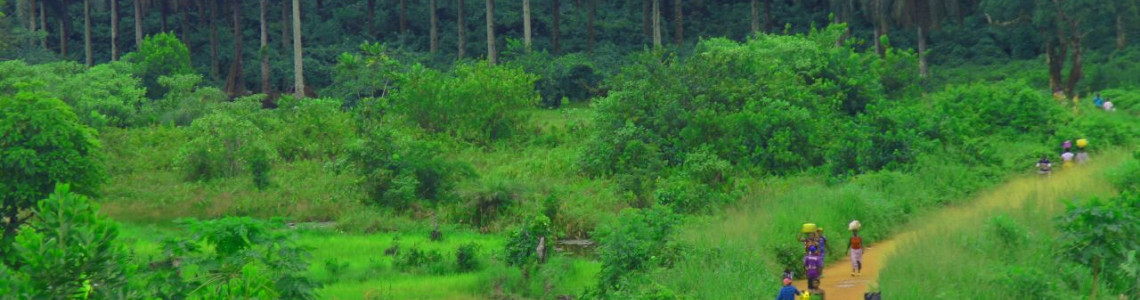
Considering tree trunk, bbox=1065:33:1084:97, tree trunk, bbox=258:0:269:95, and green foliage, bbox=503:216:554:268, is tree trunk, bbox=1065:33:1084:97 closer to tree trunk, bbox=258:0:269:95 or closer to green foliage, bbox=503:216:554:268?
green foliage, bbox=503:216:554:268

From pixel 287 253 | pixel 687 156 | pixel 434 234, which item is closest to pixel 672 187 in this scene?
pixel 687 156

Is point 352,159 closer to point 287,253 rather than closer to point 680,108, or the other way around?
point 680,108

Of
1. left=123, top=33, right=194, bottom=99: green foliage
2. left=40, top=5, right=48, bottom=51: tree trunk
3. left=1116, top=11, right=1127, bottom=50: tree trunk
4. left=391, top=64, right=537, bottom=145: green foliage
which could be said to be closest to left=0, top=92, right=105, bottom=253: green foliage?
left=391, top=64, right=537, bottom=145: green foliage

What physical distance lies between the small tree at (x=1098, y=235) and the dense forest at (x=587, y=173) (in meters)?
0.03

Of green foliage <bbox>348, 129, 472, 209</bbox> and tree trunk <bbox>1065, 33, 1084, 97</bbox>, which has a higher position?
tree trunk <bbox>1065, 33, 1084, 97</bbox>

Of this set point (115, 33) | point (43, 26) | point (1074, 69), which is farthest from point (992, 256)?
point (43, 26)

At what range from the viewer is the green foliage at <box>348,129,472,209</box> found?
28016 millimetres

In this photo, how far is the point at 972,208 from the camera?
945 inches

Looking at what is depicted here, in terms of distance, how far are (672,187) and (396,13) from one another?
1514 inches

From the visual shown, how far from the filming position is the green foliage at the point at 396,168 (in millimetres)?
28016

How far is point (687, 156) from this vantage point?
28.2m

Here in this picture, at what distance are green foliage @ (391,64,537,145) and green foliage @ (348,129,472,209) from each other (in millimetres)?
6807

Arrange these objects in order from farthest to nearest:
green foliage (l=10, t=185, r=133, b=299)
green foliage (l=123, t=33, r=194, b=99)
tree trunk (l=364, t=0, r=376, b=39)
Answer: tree trunk (l=364, t=0, r=376, b=39) < green foliage (l=123, t=33, r=194, b=99) < green foliage (l=10, t=185, r=133, b=299)

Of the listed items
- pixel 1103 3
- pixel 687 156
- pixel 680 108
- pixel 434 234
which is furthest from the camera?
pixel 1103 3
